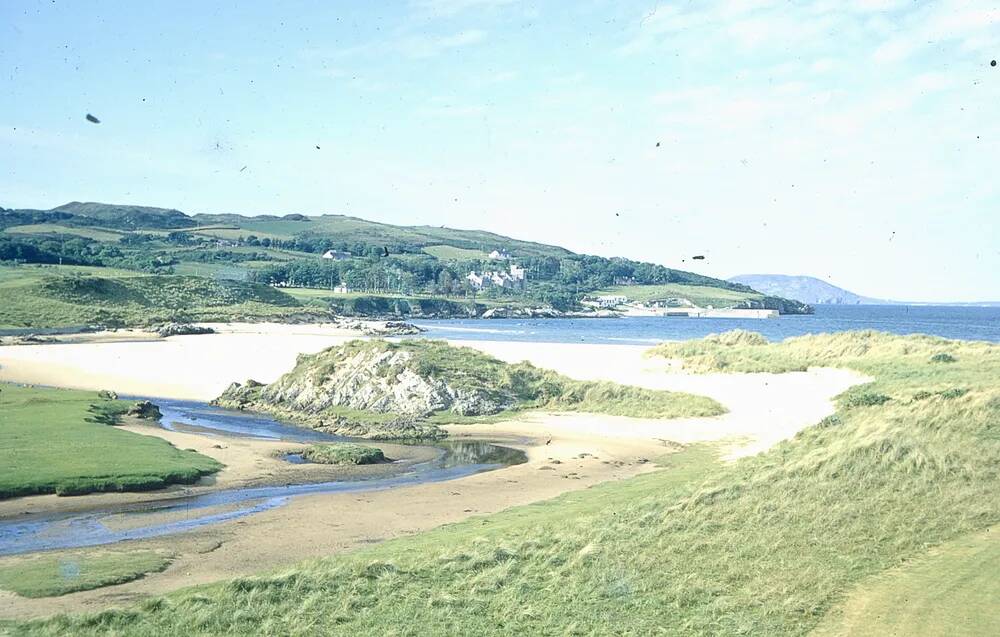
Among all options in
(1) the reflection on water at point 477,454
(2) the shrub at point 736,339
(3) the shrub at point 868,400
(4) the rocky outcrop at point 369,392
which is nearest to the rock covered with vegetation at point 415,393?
(4) the rocky outcrop at point 369,392

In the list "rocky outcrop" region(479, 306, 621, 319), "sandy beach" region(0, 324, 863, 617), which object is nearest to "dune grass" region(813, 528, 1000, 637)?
"sandy beach" region(0, 324, 863, 617)

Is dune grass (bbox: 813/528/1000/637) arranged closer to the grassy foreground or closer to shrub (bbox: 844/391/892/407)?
the grassy foreground

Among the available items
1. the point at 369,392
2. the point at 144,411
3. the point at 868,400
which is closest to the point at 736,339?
the point at 868,400

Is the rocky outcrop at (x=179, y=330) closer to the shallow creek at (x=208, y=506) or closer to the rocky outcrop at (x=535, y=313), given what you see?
the shallow creek at (x=208, y=506)

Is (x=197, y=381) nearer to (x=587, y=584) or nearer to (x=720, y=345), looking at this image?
(x=720, y=345)

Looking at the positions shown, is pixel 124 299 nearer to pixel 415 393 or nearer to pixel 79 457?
pixel 415 393
